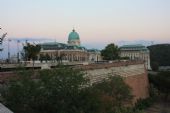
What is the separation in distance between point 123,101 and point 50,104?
1472cm

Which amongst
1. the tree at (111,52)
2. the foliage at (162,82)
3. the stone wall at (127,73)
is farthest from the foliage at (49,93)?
the tree at (111,52)

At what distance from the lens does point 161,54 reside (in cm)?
13125

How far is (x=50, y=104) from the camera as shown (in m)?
19.8

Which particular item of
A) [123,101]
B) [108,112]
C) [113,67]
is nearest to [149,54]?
[113,67]

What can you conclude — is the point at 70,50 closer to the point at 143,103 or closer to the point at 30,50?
the point at 30,50

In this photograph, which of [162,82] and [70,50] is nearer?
[162,82]

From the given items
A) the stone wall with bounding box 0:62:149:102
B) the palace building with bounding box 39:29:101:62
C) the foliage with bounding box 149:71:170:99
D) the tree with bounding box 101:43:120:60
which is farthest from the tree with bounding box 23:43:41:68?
the tree with bounding box 101:43:120:60

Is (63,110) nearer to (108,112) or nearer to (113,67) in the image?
(108,112)

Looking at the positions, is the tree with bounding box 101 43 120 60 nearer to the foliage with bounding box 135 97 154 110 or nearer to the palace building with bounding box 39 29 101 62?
the palace building with bounding box 39 29 101 62

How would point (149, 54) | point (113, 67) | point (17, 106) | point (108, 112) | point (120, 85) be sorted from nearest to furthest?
point (17, 106) < point (108, 112) < point (120, 85) < point (113, 67) < point (149, 54)

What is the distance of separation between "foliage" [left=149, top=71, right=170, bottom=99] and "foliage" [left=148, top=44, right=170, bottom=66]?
6909 centimetres

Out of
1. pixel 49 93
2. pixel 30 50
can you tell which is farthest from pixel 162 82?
pixel 49 93

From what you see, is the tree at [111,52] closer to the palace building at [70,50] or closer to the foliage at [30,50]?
the palace building at [70,50]

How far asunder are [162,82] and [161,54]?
7774cm
